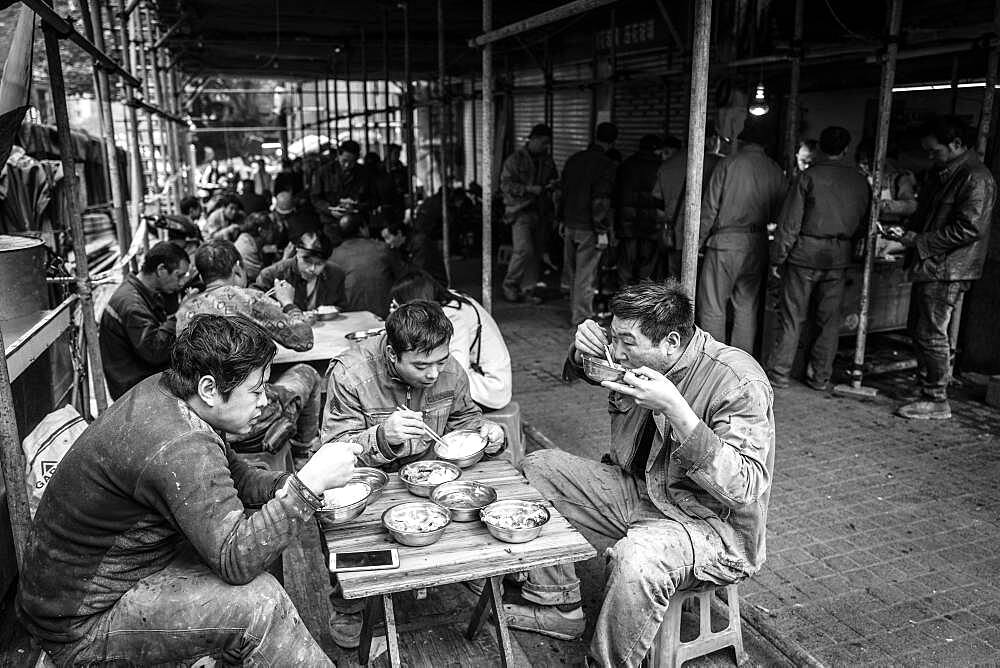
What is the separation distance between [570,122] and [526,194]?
15.1ft

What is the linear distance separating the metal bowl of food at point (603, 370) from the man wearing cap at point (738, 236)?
4025mm

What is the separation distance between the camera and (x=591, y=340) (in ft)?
11.4

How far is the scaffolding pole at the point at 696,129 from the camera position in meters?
3.45

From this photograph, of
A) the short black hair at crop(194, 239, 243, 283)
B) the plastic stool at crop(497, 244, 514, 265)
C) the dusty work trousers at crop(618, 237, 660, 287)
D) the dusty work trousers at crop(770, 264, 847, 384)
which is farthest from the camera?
the plastic stool at crop(497, 244, 514, 265)

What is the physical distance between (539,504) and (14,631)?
2458 millimetres

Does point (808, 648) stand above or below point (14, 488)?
below

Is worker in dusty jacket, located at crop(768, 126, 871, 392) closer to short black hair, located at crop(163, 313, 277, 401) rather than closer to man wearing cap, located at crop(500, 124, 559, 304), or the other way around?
man wearing cap, located at crop(500, 124, 559, 304)

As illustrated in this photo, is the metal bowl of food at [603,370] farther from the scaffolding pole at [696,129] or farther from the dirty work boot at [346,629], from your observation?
the dirty work boot at [346,629]

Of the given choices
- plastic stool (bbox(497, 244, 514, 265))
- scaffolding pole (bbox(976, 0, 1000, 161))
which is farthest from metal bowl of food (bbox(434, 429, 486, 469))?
plastic stool (bbox(497, 244, 514, 265))

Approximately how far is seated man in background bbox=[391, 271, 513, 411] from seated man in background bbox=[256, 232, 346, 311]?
93.5 inches

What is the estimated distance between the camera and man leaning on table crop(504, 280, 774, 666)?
9.14 ft

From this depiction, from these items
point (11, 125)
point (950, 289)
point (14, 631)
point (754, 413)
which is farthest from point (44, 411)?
point (950, 289)

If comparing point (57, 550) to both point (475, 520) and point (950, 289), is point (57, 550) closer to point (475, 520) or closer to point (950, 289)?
point (475, 520)

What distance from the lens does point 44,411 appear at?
4.34 m
